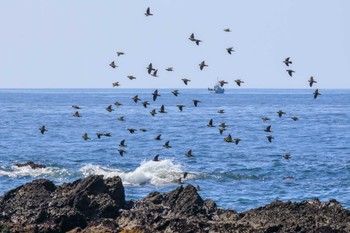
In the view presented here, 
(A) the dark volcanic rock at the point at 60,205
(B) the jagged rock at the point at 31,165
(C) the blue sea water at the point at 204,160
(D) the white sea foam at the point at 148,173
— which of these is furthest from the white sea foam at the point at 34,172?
(A) the dark volcanic rock at the point at 60,205

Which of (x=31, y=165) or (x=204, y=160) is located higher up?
(x=31, y=165)

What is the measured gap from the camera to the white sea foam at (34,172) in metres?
52.6

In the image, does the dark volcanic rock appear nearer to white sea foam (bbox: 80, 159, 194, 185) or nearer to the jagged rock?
white sea foam (bbox: 80, 159, 194, 185)

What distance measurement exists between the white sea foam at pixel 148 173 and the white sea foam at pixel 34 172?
1511 millimetres

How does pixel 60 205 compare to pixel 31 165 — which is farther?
pixel 31 165

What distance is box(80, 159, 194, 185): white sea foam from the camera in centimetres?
5019

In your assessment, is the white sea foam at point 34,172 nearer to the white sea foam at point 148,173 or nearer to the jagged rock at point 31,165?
the jagged rock at point 31,165

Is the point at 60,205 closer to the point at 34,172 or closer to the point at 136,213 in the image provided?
the point at 136,213

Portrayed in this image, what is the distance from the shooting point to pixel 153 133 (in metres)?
97.9

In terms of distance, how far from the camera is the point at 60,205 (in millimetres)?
30359

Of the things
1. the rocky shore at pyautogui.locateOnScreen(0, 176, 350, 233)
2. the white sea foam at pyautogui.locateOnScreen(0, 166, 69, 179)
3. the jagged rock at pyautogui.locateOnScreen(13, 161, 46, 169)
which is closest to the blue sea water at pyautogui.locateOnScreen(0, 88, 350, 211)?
the white sea foam at pyautogui.locateOnScreen(0, 166, 69, 179)

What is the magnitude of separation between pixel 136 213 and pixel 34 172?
86.5 ft

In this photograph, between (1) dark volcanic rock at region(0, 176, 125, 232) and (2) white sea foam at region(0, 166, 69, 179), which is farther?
(2) white sea foam at region(0, 166, 69, 179)

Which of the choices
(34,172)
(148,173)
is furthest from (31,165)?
(148,173)
